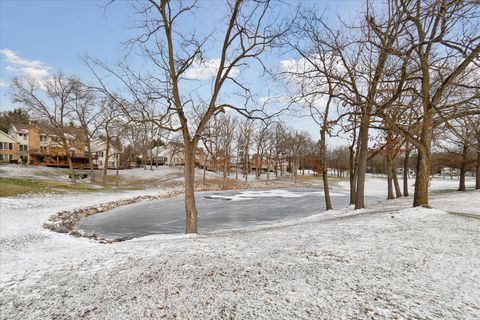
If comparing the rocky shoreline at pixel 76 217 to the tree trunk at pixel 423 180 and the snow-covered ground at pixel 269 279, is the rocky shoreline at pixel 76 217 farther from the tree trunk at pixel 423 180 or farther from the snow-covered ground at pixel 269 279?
the tree trunk at pixel 423 180

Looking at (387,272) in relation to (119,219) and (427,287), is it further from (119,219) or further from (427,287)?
(119,219)

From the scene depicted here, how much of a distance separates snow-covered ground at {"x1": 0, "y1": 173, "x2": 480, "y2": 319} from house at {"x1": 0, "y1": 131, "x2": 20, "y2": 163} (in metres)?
60.4

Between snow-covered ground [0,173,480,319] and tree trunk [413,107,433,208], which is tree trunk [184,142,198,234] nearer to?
snow-covered ground [0,173,480,319]

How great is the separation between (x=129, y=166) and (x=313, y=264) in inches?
2667

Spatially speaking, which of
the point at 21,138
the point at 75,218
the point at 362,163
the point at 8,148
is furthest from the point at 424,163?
the point at 21,138

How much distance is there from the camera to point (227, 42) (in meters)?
9.38

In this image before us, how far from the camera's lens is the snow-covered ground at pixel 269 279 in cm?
309

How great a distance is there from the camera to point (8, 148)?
50438 millimetres

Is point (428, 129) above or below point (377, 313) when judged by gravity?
above

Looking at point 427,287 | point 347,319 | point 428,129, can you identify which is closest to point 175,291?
point 347,319

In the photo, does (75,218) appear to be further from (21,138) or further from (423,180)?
(21,138)

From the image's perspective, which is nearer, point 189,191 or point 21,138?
point 189,191

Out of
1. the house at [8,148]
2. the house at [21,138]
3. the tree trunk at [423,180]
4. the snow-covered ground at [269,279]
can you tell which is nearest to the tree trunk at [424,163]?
the tree trunk at [423,180]

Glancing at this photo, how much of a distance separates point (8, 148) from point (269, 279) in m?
65.6
